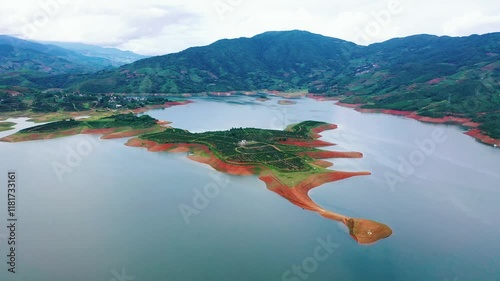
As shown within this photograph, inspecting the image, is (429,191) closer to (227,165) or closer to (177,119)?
(227,165)

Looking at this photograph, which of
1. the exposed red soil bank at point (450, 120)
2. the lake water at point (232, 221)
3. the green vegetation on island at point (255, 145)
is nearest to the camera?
the lake water at point (232, 221)

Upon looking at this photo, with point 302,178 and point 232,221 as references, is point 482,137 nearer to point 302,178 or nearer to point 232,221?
point 302,178

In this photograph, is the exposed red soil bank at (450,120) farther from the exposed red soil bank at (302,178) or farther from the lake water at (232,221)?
the exposed red soil bank at (302,178)

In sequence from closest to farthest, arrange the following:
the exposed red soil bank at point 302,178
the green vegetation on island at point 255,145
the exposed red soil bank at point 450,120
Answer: the exposed red soil bank at point 302,178 < the green vegetation on island at point 255,145 < the exposed red soil bank at point 450,120

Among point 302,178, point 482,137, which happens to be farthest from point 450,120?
point 302,178

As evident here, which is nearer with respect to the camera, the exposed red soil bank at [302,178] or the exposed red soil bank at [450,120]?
the exposed red soil bank at [302,178]

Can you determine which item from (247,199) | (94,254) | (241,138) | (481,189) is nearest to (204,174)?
(247,199)

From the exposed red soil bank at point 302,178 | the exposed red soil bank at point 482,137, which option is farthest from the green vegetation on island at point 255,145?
the exposed red soil bank at point 482,137

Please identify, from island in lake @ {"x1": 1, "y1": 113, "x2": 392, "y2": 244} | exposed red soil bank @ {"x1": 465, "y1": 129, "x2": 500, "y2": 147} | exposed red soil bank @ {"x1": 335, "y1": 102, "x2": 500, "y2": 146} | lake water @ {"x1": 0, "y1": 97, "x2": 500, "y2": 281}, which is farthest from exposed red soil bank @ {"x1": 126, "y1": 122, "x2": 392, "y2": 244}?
exposed red soil bank @ {"x1": 335, "y1": 102, "x2": 500, "y2": 146}
